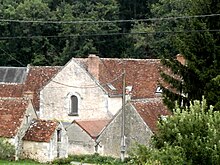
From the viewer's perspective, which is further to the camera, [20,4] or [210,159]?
[20,4]

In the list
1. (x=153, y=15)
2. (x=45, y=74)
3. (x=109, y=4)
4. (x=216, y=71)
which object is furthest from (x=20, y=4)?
(x=216, y=71)

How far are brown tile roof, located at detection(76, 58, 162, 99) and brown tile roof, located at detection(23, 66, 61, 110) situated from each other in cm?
470

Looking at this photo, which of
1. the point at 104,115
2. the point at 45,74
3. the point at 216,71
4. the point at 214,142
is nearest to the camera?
the point at 214,142

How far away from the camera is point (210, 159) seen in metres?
17.1

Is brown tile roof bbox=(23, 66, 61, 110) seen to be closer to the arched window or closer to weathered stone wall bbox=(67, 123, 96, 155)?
the arched window

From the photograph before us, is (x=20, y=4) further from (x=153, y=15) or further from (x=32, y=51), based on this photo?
(x=153, y=15)

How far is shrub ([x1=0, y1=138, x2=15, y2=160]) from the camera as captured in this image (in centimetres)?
3547

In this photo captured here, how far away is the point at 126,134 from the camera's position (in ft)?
123

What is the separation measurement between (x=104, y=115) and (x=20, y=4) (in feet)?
105

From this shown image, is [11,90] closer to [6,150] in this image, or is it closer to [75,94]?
[75,94]

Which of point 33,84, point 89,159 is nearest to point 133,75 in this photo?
point 33,84

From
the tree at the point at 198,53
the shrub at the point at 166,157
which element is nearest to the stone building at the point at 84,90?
the tree at the point at 198,53

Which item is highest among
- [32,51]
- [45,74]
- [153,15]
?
[153,15]

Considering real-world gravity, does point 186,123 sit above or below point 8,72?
below
